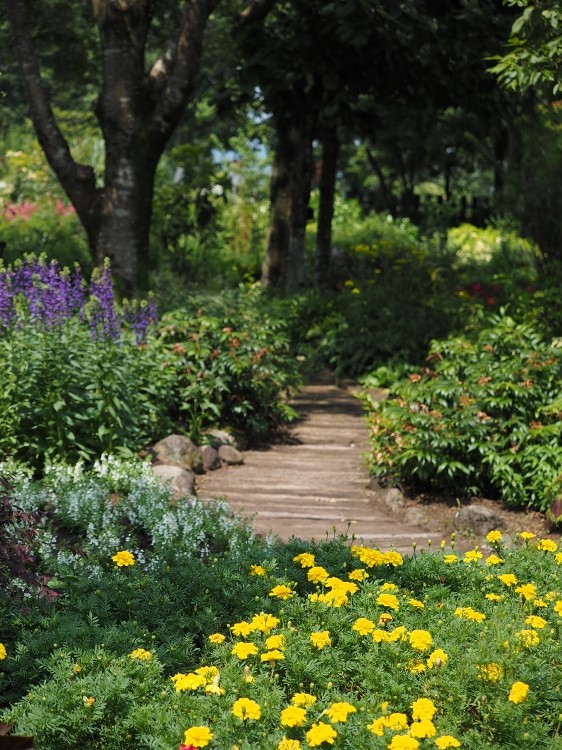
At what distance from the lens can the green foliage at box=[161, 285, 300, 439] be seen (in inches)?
329

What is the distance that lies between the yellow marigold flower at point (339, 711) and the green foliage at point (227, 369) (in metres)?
4.95

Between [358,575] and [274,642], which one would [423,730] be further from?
[358,575]

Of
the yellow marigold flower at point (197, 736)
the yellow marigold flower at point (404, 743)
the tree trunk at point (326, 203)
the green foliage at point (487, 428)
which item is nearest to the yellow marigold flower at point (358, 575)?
the yellow marigold flower at point (404, 743)

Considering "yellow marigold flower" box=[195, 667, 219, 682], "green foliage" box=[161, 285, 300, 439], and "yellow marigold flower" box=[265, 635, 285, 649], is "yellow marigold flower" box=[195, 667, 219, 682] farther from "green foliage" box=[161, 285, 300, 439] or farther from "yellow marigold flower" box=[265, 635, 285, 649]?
"green foliage" box=[161, 285, 300, 439]

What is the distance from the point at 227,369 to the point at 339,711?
547 centimetres

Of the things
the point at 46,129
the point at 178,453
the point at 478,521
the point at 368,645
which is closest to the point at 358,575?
the point at 368,645

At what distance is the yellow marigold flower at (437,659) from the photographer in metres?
3.68

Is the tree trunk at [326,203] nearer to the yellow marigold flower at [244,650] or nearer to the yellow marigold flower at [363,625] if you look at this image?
the yellow marigold flower at [363,625]

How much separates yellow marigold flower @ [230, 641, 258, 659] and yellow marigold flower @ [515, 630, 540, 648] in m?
1.03

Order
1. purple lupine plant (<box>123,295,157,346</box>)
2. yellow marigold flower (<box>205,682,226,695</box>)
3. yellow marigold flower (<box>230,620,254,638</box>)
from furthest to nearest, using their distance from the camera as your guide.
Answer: purple lupine plant (<box>123,295,157,346</box>)
yellow marigold flower (<box>230,620,254,638</box>)
yellow marigold flower (<box>205,682,226,695</box>)

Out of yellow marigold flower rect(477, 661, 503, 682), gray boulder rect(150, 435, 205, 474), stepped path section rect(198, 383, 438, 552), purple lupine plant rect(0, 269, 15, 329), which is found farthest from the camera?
gray boulder rect(150, 435, 205, 474)

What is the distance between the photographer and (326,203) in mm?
14586

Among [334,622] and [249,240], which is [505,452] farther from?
[249,240]

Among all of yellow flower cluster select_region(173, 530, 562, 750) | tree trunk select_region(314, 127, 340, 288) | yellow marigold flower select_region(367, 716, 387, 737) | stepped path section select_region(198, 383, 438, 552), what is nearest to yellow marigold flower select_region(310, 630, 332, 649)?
yellow flower cluster select_region(173, 530, 562, 750)
